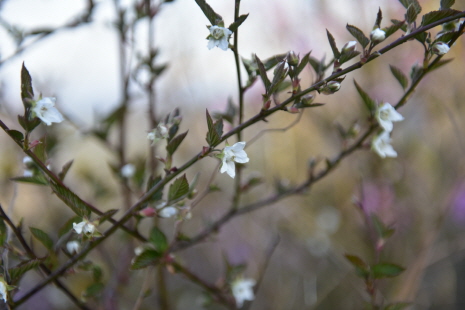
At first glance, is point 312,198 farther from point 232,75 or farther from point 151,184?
point 151,184

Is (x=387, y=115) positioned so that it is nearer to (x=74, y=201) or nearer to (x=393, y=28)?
(x=393, y=28)

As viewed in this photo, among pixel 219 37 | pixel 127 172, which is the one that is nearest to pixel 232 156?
pixel 219 37

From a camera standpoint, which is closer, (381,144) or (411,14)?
(411,14)

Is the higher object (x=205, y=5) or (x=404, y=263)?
(x=205, y=5)

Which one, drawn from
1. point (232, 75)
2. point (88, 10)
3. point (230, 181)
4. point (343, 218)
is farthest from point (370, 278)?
point (230, 181)

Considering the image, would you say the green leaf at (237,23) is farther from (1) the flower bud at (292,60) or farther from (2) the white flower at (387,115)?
(2) the white flower at (387,115)

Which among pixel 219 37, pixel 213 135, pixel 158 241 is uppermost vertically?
pixel 219 37

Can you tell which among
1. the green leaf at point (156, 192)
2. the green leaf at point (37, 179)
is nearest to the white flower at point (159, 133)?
the green leaf at point (156, 192)
